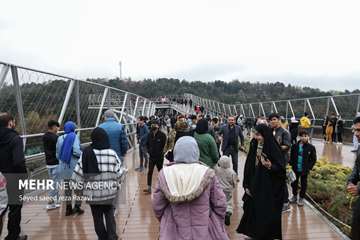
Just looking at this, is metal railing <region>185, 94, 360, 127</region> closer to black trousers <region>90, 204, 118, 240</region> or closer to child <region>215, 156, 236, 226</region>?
child <region>215, 156, 236, 226</region>

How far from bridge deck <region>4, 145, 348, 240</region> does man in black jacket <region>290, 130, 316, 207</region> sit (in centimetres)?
44

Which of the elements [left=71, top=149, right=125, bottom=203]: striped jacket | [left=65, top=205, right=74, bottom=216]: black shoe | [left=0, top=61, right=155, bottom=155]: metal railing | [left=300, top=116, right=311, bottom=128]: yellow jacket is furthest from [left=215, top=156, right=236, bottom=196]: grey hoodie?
[left=300, top=116, right=311, bottom=128]: yellow jacket

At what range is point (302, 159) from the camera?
567 cm

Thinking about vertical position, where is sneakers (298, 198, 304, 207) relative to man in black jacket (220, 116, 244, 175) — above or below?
below

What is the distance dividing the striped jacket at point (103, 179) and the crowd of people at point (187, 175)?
1 centimetres

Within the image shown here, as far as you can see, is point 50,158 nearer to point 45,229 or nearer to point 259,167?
point 45,229

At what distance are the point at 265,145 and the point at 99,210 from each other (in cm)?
199

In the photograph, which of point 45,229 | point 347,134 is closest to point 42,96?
point 45,229

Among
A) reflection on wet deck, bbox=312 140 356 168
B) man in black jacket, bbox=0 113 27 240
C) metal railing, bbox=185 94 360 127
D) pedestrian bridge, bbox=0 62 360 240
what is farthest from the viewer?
metal railing, bbox=185 94 360 127

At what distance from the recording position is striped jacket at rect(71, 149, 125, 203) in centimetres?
383

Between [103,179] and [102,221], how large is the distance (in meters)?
0.49

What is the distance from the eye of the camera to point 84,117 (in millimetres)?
7676

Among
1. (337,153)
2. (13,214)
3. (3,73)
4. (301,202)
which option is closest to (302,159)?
(301,202)

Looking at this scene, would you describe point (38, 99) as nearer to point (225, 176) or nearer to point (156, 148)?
point (156, 148)
